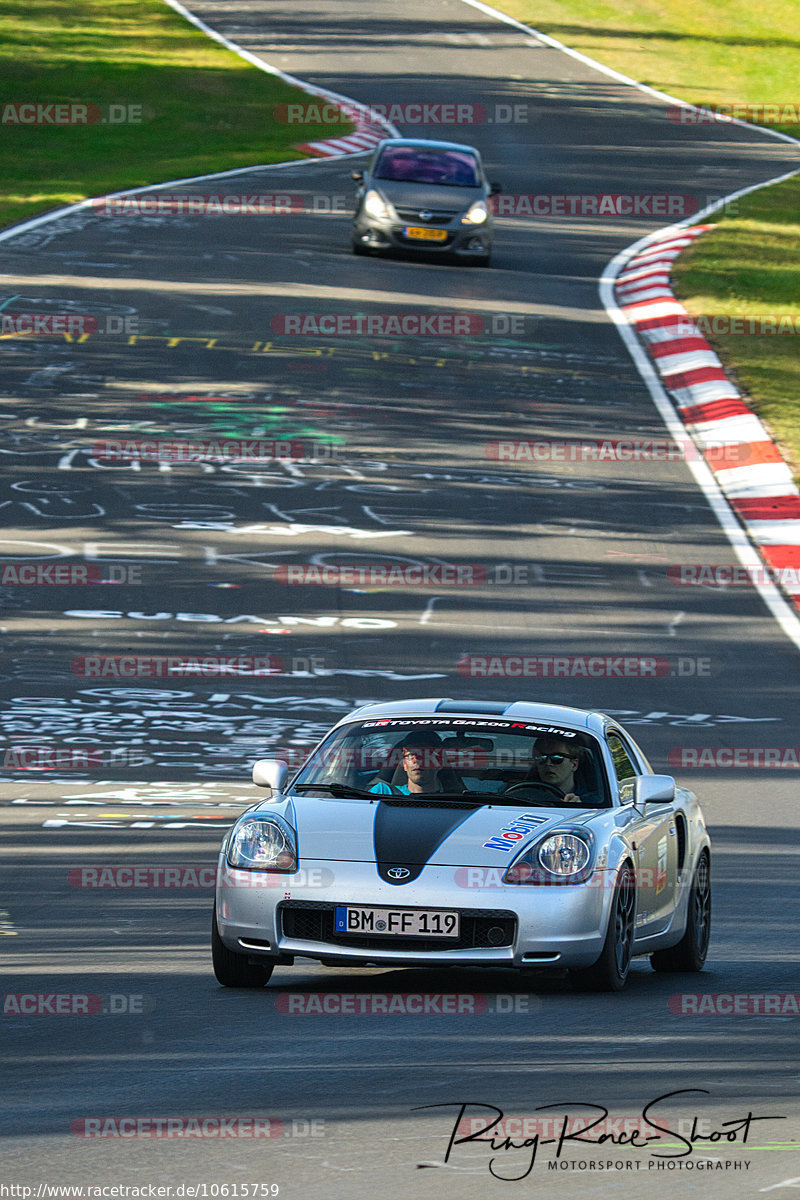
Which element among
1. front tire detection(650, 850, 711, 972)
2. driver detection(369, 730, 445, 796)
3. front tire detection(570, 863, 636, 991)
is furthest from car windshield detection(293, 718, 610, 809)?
front tire detection(650, 850, 711, 972)

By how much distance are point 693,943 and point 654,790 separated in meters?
0.81

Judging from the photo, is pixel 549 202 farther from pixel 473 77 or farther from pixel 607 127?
pixel 473 77

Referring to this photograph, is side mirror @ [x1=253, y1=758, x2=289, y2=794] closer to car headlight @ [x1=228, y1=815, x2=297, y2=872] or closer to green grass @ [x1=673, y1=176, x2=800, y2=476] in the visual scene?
car headlight @ [x1=228, y1=815, x2=297, y2=872]

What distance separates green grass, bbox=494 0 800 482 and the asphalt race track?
1.42 meters

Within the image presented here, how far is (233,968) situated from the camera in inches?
319

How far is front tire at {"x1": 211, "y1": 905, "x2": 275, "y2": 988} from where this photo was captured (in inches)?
317

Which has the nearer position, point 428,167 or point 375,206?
point 375,206

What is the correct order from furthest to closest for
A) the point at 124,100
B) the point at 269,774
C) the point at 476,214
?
the point at 124,100
the point at 476,214
the point at 269,774

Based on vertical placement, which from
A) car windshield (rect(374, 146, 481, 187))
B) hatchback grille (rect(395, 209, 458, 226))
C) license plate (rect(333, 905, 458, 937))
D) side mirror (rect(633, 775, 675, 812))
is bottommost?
license plate (rect(333, 905, 458, 937))

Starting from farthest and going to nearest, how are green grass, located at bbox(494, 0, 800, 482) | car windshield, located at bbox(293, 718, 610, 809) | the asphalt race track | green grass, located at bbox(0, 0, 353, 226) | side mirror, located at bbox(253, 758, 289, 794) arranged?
green grass, located at bbox(0, 0, 353, 226) < green grass, located at bbox(494, 0, 800, 482) < car windshield, located at bbox(293, 718, 610, 809) < side mirror, located at bbox(253, 758, 289, 794) < the asphalt race track

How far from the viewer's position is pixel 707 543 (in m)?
17.8

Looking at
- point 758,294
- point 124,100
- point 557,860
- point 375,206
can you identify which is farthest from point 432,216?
point 557,860

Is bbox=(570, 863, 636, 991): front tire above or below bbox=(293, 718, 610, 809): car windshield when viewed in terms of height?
below

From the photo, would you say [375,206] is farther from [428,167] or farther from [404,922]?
[404,922]
